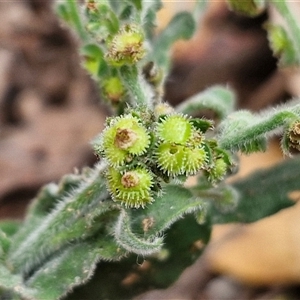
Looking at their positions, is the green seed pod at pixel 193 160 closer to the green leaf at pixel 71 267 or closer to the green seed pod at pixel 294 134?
the green seed pod at pixel 294 134

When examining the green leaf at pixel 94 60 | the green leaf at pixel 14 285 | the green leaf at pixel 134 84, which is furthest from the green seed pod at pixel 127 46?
the green leaf at pixel 14 285

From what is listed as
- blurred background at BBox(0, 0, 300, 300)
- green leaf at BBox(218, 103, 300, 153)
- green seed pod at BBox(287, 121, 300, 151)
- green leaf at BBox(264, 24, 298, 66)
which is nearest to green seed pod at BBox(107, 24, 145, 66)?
green leaf at BBox(218, 103, 300, 153)

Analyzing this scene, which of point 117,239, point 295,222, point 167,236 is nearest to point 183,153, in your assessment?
point 117,239

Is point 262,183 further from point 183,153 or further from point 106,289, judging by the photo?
point 183,153

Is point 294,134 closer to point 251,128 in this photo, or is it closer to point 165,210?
point 251,128

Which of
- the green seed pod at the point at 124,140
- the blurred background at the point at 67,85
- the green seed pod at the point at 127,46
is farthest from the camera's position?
the blurred background at the point at 67,85
